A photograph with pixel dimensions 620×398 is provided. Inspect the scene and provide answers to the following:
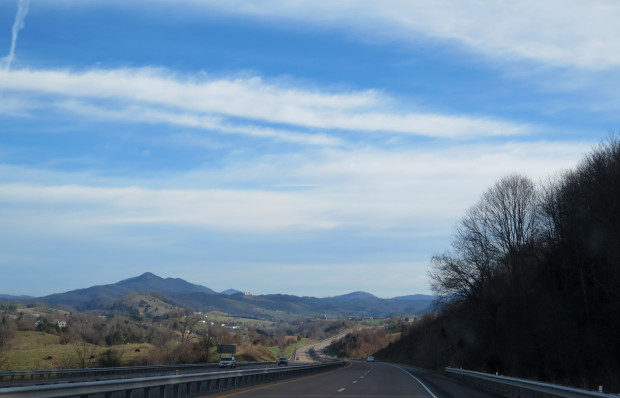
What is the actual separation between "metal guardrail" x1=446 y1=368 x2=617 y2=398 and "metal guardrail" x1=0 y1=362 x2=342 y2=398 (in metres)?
11.3

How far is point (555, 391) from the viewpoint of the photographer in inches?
736

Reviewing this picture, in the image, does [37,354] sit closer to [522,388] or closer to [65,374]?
[65,374]

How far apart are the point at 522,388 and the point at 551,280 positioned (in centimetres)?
2403

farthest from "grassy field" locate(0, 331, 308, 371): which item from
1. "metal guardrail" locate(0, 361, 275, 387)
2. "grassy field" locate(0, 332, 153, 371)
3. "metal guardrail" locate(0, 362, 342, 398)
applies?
"metal guardrail" locate(0, 362, 342, 398)

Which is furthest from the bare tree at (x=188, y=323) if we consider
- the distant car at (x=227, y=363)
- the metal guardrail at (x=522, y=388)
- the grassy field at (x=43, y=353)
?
the metal guardrail at (x=522, y=388)

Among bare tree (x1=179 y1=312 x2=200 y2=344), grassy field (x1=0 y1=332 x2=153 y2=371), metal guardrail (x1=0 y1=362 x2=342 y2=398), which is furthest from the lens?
bare tree (x1=179 y1=312 x2=200 y2=344)

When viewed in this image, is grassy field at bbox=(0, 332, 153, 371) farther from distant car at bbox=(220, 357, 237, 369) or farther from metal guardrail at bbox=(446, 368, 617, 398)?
metal guardrail at bbox=(446, 368, 617, 398)

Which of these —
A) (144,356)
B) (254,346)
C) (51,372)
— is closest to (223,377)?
(51,372)

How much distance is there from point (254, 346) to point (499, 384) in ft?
320

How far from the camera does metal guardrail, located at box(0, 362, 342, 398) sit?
1250 cm

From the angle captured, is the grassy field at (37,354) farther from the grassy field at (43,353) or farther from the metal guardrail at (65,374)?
the metal guardrail at (65,374)

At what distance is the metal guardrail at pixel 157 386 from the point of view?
1250cm

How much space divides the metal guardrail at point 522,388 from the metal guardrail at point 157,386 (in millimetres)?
11333

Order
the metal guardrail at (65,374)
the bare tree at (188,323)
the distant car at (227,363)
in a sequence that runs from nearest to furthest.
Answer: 1. the metal guardrail at (65,374)
2. the distant car at (227,363)
3. the bare tree at (188,323)
